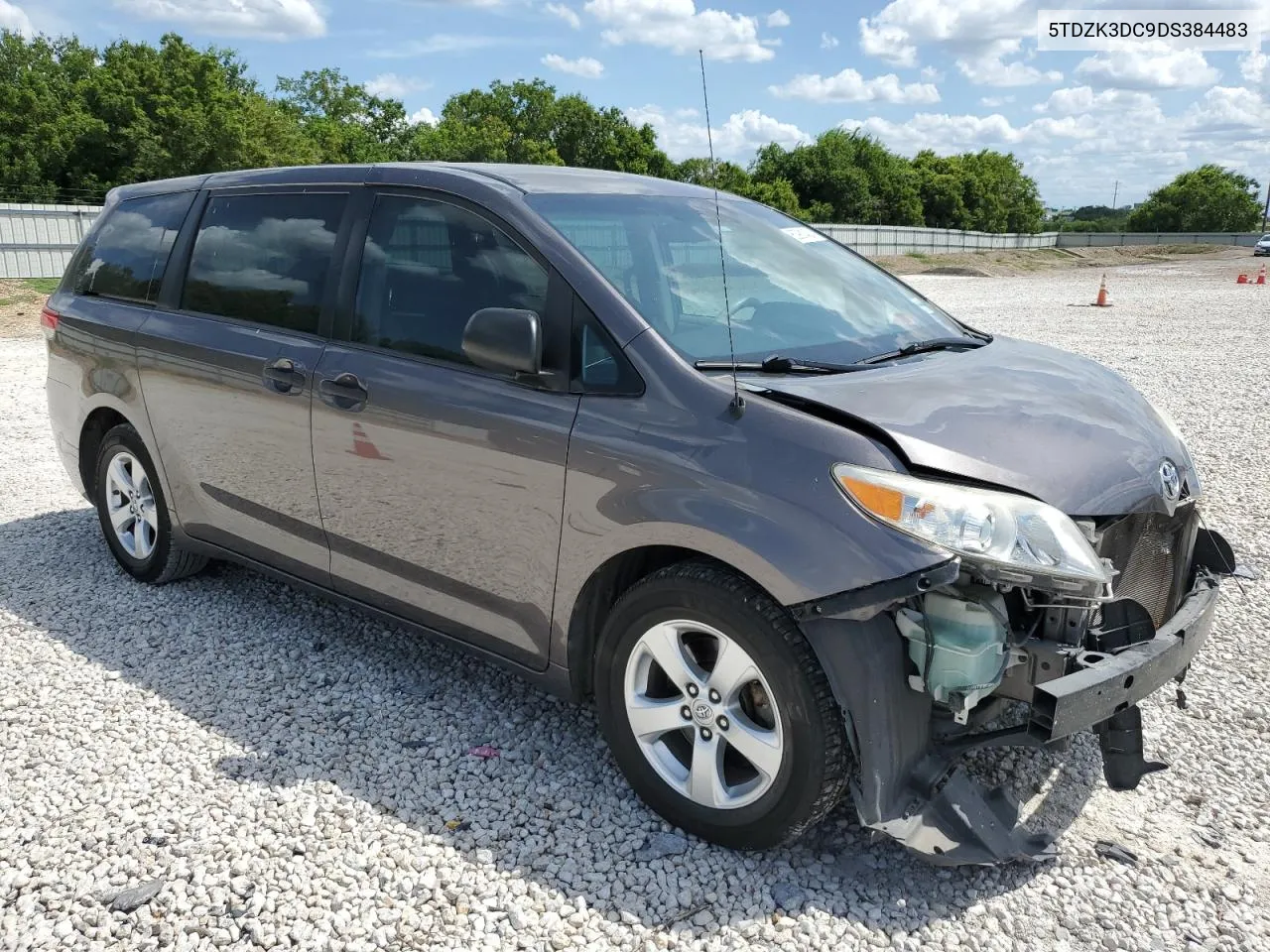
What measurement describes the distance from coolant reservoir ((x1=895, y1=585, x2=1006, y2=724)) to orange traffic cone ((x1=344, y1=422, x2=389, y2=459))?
6.29 feet

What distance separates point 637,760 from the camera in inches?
121

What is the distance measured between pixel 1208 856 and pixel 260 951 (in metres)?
Result: 2.62

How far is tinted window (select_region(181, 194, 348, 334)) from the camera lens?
3.91 m

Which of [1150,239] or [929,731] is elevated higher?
[1150,239]

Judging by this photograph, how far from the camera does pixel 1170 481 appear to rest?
3049mm

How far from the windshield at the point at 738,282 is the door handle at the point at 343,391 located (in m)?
0.90

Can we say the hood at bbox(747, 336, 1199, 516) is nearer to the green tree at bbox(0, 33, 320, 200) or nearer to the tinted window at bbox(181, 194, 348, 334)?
the tinted window at bbox(181, 194, 348, 334)

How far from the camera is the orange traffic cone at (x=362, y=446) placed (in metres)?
3.59

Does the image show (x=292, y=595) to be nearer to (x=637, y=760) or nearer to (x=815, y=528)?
(x=637, y=760)

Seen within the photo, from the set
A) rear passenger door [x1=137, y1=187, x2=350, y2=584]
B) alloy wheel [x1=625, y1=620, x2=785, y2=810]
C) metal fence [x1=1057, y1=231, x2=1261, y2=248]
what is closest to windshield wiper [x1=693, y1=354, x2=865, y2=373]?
alloy wheel [x1=625, y1=620, x2=785, y2=810]

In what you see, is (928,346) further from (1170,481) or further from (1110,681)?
(1110,681)

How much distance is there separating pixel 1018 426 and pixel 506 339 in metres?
1.48

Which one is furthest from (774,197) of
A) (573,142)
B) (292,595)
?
(292,595)

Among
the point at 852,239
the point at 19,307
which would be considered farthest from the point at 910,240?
the point at 19,307
